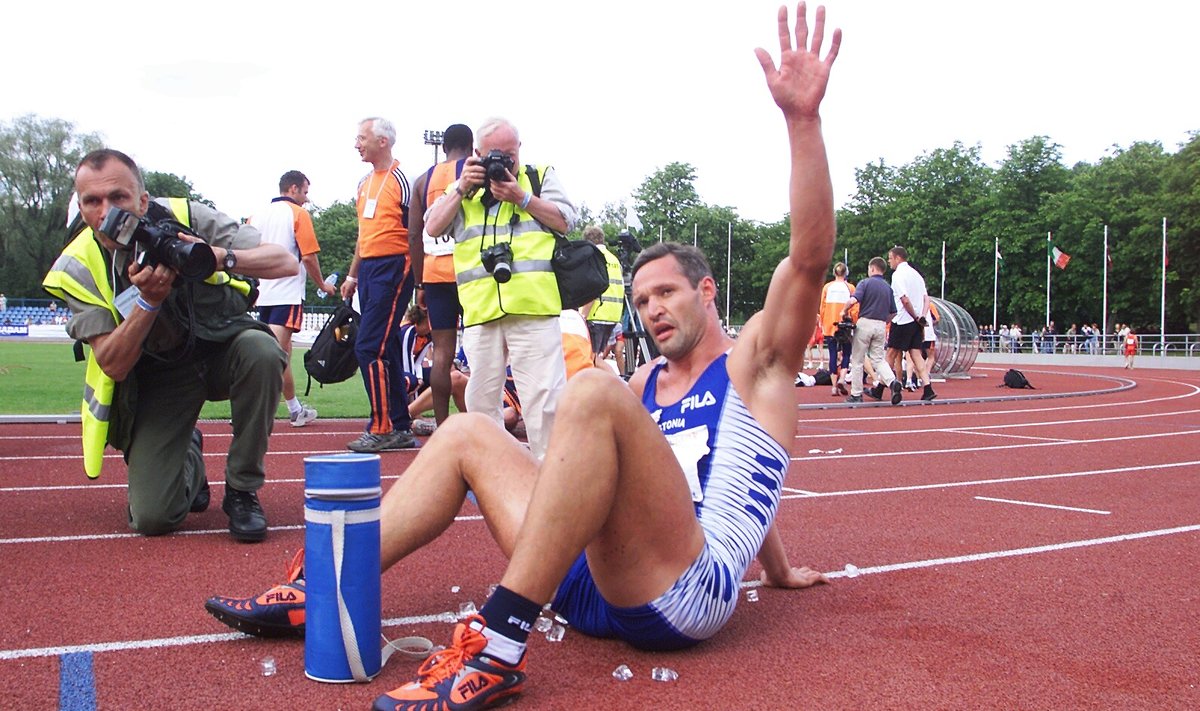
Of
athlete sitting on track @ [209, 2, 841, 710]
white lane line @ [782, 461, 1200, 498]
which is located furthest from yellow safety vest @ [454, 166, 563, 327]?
athlete sitting on track @ [209, 2, 841, 710]

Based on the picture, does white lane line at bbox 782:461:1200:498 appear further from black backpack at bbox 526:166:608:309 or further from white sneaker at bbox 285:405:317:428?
white sneaker at bbox 285:405:317:428

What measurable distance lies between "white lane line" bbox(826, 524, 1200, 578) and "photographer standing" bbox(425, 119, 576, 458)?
1966mm

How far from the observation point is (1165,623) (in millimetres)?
3268

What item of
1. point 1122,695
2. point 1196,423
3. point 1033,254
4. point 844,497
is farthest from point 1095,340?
point 1122,695

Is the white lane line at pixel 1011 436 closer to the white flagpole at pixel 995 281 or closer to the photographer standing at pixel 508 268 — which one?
the photographer standing at pixel 508 268

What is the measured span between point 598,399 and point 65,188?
252 feet

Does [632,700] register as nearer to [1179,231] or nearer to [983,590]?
[983,590]

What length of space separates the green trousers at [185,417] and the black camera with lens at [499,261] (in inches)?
49.3

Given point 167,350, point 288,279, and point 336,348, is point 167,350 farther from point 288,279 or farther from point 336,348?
point 288,279

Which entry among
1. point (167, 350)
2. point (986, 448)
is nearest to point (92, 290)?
point (167, 350)

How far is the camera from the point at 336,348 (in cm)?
803

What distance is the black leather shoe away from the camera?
4.29 metres

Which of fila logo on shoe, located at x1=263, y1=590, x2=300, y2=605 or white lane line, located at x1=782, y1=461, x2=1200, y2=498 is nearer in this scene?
fila logo on shoe, located at x1=263, y1=590, x2=300, y2=605

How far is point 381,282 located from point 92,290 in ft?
11.1
